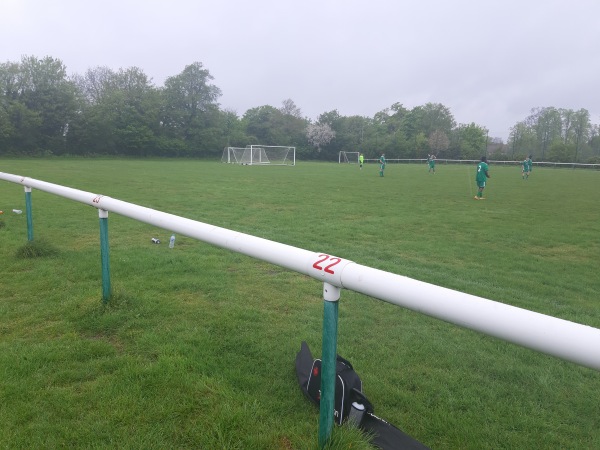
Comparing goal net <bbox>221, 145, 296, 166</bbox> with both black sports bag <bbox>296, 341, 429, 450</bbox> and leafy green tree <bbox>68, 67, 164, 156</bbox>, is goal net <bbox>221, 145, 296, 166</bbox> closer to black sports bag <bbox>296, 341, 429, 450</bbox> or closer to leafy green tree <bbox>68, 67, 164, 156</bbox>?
leafy green tree <bbox>68, 67, 164, 156</bbox>

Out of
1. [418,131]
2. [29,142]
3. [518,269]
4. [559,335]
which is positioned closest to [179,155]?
[29,142]

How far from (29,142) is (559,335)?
58160mm

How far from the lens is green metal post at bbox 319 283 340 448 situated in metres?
1.70

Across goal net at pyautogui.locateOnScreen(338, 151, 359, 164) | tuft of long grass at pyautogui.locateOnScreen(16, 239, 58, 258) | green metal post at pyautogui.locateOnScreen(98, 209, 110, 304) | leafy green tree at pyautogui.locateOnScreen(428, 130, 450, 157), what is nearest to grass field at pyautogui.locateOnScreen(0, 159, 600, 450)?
tuft of long grass at pyautogui.locateOnScreen(16, 239, 58, 258)

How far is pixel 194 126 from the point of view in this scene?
65.4 m

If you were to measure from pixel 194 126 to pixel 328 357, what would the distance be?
222ft

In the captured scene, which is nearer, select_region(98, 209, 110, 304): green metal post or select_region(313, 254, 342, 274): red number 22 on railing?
select_region(313, 254, 342, 274): red number 22 on railing

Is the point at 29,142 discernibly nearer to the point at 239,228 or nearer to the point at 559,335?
the point at 239,228

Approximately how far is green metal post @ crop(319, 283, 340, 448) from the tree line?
5541cm

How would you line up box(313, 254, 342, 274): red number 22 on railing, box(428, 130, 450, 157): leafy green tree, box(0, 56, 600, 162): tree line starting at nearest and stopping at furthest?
box(313, 254, 342, 274): red number 22 on railing
box(0, 56, 600, 162): tree line
box(428, 130, 450, 157): leafy green tree

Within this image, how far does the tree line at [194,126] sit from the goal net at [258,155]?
14459 millimetres

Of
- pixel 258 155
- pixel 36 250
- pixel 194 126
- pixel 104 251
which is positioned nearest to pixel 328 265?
pixel 104 251

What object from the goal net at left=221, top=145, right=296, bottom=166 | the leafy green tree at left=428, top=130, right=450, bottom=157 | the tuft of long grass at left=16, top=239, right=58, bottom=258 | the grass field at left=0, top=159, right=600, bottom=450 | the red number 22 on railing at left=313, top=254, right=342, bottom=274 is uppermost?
the leafy green tree at left=428, top=130, right=450, bottom=157

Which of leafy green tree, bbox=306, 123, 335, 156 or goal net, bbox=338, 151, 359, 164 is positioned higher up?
leafy green tree, bbox=306, 123, 335, 156
